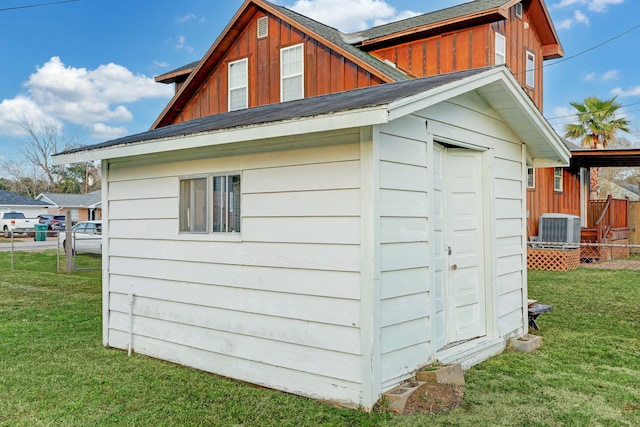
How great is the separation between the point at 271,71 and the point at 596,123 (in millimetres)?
15892

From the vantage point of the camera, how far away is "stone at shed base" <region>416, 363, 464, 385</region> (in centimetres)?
404

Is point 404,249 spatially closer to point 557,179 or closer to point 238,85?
point 238,85

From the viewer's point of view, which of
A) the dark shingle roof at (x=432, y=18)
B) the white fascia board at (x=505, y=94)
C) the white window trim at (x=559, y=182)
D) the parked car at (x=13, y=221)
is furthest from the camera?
the parked car at (x=13, y=221)

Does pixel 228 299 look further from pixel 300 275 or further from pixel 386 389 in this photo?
pixel 386 389

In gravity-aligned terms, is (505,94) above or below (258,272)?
above

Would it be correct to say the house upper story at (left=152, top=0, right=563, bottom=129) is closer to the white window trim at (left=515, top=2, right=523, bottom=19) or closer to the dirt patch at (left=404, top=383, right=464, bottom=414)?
the white window trim at (left=515, top=2, right=523, bottom=19)

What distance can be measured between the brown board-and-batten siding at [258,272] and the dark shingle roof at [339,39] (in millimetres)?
6959

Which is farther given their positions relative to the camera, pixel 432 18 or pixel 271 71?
pixel 271 71

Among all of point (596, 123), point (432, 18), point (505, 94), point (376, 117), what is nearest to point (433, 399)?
point (376, 117)

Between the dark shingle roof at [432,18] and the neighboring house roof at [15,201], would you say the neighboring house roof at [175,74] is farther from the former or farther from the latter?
the neighboring house roof at [15,201]

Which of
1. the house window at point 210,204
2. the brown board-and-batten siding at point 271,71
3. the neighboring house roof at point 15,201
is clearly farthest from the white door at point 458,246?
the neighboring house roof at point 15,201

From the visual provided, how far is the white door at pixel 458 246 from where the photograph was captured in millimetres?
4836

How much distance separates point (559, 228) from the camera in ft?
45.6

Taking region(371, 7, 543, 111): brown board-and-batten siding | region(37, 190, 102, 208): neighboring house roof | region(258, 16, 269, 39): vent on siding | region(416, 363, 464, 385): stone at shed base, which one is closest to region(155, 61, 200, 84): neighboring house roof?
region(258, 16, 269, 39): vent on siding
